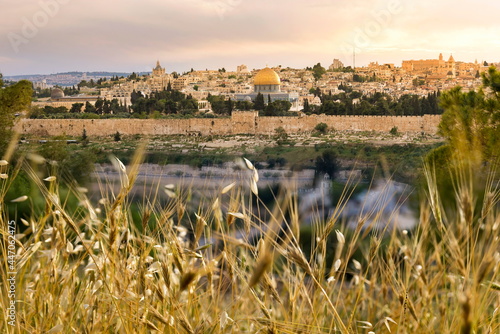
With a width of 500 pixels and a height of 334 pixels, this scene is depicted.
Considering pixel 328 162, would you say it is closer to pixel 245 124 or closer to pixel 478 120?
pixel 478 120

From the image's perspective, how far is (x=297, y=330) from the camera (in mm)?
Answer: 711

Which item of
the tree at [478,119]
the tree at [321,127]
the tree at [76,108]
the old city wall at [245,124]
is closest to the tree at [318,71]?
the tree at [76,108]

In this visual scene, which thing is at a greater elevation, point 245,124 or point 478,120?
point 478,120

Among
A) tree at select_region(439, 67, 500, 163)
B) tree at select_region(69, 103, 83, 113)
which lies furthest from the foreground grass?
tree at select_region(69, 103, 83, 113)

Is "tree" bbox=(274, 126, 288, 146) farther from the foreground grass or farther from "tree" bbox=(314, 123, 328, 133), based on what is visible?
the foreground grass

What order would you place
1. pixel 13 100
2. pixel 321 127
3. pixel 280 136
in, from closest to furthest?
pixel 13 100
pixel 280 136
pixel 321 127

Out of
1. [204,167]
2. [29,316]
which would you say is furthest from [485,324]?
[204,167]

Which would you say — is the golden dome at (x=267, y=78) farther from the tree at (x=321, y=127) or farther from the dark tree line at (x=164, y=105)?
the tree at (x=321, y=127)

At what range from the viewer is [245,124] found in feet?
60.1

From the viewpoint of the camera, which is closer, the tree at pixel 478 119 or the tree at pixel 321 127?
the tree at pixel 478 119

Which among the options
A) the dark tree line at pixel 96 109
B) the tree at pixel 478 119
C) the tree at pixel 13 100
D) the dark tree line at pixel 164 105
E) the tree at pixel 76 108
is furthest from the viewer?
the tree at pixel 76 108

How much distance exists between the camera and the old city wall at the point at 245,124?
56.6ft

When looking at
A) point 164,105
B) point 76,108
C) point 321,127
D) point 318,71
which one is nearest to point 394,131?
point 321,127

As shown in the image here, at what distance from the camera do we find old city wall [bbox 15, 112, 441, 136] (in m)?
17.2
